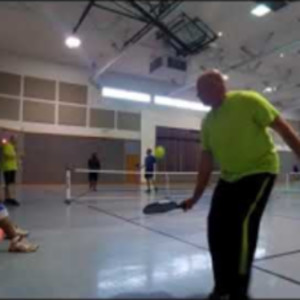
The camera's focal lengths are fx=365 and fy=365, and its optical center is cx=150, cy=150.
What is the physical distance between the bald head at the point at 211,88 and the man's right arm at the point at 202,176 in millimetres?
448

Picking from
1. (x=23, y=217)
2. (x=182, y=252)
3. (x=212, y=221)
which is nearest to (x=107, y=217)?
(x=23, y=217)

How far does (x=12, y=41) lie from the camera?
4.24m

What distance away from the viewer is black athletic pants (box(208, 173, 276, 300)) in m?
1.28

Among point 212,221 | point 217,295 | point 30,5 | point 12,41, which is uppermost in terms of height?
point 12,41

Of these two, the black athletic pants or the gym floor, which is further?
the gym floor

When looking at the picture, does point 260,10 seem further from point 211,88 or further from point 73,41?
point 73,41

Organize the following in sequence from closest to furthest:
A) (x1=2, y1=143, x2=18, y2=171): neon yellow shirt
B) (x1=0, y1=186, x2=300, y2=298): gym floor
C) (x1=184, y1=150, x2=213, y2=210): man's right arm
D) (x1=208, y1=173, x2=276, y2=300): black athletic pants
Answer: (x1=208, y1=173, x2=276, y2=300): black athletic pants
(x1=184, y1=150, x2=213, y2=210): man's right arm
(x1=0, y1=186, x2=300, y2=298): gym floor
(x1=2, y1=143, x2=18, y2=171): neon yellow shirt

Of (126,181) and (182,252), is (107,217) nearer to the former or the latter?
(182,252)

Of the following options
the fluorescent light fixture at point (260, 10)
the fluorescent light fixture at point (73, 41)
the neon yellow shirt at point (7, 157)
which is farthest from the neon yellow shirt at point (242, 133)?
the neon yellow shirt at point (7, 157)

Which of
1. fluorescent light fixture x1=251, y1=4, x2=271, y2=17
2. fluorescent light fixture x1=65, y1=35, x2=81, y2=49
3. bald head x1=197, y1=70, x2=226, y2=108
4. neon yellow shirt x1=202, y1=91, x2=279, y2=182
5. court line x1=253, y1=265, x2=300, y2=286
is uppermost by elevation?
fluorescent light fixture x1=251, y1=4, x2=271, y2=17

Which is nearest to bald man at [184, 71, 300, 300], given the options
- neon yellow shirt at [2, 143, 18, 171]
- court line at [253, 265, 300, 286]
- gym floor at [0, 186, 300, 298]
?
gym floor at [0, 186, 300, 298]

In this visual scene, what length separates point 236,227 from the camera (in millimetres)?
1347

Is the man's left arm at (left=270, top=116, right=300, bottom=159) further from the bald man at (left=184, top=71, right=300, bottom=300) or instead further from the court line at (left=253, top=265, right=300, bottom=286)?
the court line at (left=253, top=265, right=300, bottom=286)

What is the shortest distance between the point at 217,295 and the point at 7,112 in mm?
13666
